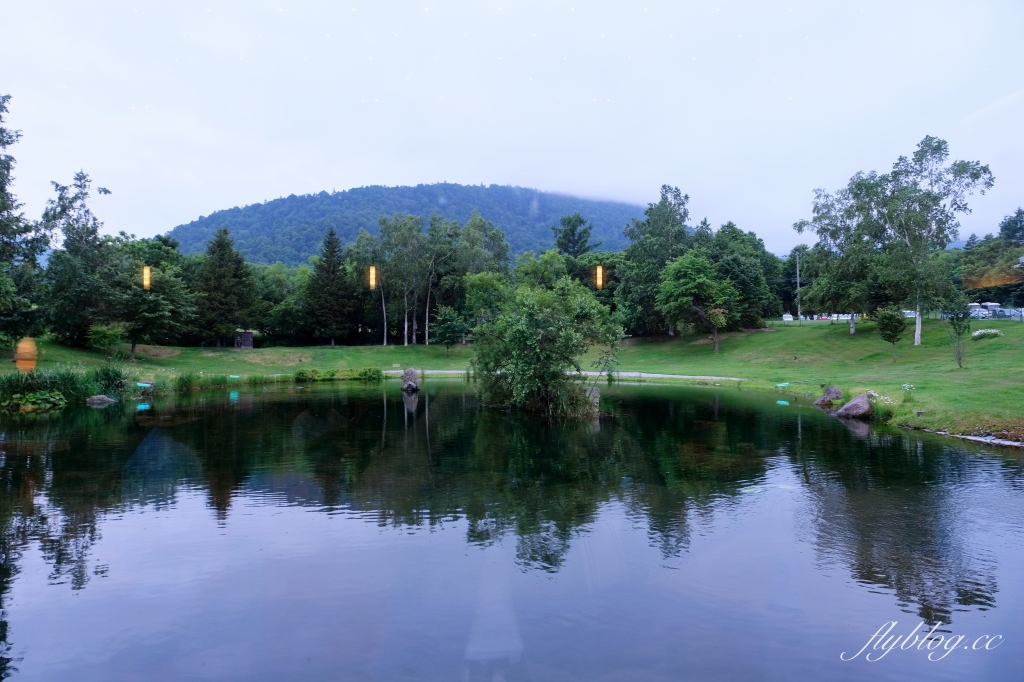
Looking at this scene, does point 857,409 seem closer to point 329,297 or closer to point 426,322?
point 426,322

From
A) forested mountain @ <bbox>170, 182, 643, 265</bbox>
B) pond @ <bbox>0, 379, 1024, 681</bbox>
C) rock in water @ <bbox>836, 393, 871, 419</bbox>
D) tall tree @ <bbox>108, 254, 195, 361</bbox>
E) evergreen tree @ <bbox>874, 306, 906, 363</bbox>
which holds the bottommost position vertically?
pond @ <bbox>0, 379, 1024, 681</bbox>

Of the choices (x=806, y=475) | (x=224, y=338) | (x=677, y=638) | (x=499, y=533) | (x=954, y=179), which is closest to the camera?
(x=677, y=638)

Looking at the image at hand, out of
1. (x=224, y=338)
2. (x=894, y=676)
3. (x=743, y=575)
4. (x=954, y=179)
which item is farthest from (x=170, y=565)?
(x=224, y=338)

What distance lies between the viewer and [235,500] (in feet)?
46.9

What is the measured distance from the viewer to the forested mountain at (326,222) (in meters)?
143

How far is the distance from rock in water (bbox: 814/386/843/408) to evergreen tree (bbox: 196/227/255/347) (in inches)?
2079

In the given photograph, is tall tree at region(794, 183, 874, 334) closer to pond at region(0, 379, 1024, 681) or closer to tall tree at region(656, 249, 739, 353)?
tall tree at region(656, 249, 739, 353)

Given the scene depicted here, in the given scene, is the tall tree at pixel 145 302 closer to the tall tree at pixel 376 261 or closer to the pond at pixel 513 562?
the tall tree at pixel 376 261

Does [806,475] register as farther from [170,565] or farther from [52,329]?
[52,329]

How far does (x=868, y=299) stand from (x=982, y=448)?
39.8 meters

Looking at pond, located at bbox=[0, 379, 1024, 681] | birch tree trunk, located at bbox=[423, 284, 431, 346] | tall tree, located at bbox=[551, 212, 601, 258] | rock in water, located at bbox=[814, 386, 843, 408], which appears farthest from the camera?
tall tree, located at bbox=[551, 212, 601, 258]

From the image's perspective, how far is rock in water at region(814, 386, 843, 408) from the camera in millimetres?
29188

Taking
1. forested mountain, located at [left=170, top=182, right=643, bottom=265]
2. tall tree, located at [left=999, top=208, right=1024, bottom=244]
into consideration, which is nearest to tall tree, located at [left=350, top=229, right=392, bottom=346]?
forested mountain, located at [left=170, top=182, right=643, bottom=265]

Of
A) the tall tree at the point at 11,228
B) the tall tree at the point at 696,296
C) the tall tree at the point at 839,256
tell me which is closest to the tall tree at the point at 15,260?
the tall tree at the point at 11,228
